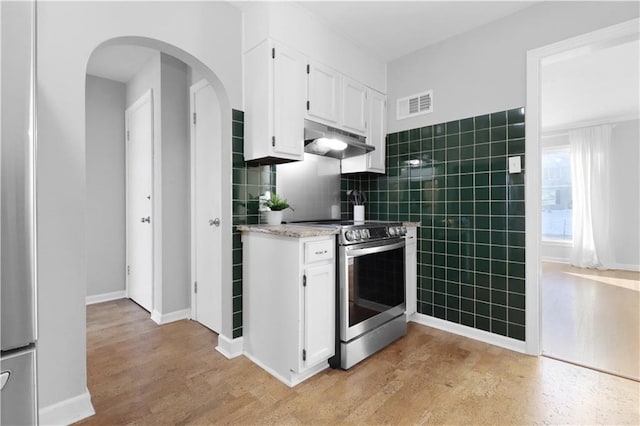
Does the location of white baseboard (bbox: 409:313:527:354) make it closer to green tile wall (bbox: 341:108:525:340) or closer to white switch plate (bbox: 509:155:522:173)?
green tile wall (bbox: 341:108:525:340)

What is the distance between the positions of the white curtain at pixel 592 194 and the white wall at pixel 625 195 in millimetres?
106

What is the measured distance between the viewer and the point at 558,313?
3172mm

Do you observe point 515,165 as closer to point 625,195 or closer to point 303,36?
point 303,36

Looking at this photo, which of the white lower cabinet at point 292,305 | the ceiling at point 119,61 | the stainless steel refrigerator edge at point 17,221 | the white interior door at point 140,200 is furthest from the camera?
the white interior door at point 140,200

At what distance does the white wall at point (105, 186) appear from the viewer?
349 centimetres

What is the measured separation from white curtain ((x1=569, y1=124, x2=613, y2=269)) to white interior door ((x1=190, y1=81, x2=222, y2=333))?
6.44m

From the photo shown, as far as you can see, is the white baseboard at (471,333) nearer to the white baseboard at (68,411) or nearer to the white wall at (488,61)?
the white wall at (488,61)

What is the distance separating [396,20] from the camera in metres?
2.51

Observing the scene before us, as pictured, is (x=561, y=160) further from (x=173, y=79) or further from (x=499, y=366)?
(x=173, y=79)

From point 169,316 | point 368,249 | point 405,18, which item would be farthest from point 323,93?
point 169,316

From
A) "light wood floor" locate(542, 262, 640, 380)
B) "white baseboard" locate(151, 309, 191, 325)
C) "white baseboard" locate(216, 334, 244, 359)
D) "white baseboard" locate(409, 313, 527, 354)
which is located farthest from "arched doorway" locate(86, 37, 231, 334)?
"light wood floor" locate(542, 262, 640, 380)

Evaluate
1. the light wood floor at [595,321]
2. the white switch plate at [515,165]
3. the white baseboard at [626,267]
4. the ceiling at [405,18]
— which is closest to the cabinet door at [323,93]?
the ceiling at [405,18]

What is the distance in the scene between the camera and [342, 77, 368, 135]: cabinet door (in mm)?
2721

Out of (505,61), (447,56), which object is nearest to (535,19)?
(505,61)
